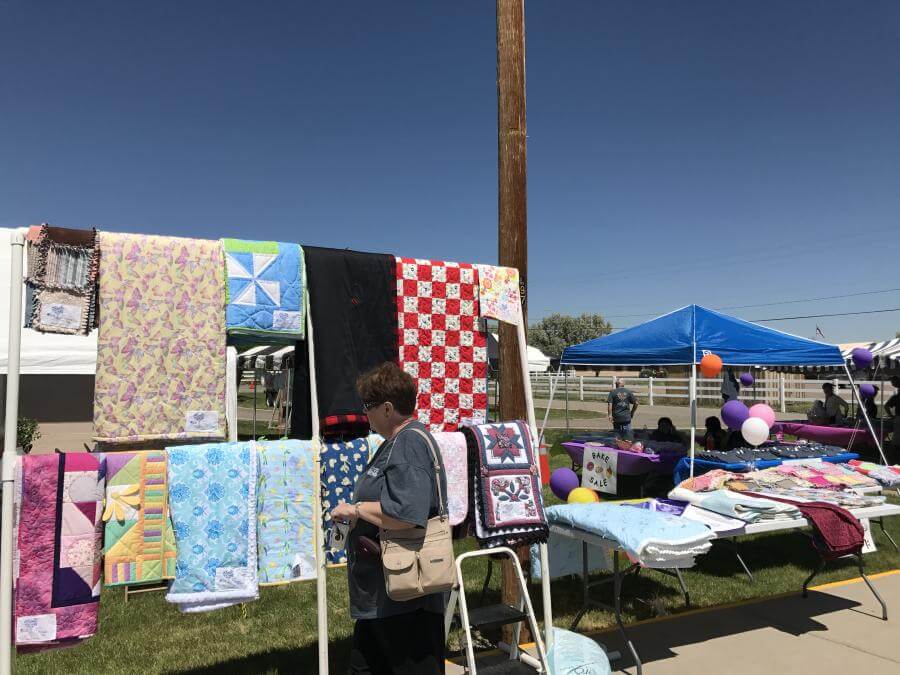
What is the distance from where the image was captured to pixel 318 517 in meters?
2.96

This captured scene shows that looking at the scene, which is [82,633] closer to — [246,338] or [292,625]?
[246,338]

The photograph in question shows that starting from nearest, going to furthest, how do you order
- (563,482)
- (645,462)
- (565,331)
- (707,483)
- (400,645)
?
(400,645) < (707,483) < (563,482) < (645,462) < (565,331)

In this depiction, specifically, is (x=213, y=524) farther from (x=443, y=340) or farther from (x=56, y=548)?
(x=443, y=340)

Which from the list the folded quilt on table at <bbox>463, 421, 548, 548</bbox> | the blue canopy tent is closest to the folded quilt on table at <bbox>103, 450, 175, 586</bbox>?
the folded quilt on table at <bbox>463, 421, 548, 548</bbox>

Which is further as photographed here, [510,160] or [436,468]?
[510,160]

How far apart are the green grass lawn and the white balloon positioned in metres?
1.43

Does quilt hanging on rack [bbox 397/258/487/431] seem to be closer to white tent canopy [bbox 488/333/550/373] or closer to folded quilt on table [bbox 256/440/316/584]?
white tent canopy [bbox 488/333/550/373]

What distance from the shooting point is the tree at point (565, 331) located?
66125 millimetres

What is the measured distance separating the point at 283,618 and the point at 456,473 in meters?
2.22

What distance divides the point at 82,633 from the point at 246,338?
1.33 m

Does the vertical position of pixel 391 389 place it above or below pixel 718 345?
below

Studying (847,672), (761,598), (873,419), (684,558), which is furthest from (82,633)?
(873,419)

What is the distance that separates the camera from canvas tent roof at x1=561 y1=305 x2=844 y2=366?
761 cm

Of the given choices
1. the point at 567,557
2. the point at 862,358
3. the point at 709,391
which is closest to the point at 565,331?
the point at 709,391
